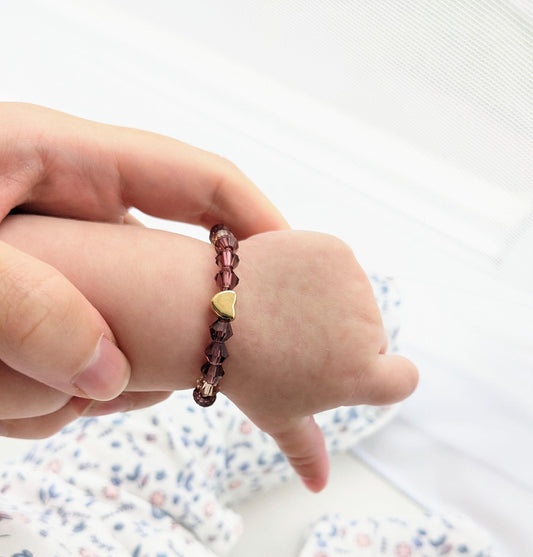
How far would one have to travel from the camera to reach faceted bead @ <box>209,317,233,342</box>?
25.5 inches

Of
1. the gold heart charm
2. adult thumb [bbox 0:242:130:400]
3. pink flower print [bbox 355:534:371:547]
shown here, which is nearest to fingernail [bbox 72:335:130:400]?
adult thumb [bbox 0:242:130:400]

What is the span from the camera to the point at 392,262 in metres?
1.26

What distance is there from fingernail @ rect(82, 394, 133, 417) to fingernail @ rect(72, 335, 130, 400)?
25 cm

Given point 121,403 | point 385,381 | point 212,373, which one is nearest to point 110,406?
point 121,403

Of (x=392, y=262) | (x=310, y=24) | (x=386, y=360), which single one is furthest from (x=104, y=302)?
(x=392, y=262)

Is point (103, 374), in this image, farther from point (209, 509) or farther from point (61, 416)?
point (209, 509)

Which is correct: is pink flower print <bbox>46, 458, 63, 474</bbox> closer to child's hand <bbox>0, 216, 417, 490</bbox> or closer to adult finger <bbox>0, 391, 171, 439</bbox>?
adult finger <bbox>0, 391, 171, 439</bbox>

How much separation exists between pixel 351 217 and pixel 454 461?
1.72 feet

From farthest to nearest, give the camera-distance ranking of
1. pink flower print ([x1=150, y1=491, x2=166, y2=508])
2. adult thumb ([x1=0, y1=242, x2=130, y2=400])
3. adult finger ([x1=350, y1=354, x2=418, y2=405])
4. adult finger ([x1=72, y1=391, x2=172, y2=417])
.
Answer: pink flower print ([x1=150, y1=491, x2=166, y2=508]), adult finger ([x1=72, y1=391, x2=172, y2=417]), adult finger ([x1=350, y1=354, x2=418, y2=405]), adult thumb ([x1=0, y1=242, x2=130, y2=400])

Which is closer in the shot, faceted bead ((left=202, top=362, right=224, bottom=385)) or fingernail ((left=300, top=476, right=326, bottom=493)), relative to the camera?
faceted bead ((left=202, top=362, right=224, bottom=385))

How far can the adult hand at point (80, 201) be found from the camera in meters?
0.53

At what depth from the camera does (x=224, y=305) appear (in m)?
0.65

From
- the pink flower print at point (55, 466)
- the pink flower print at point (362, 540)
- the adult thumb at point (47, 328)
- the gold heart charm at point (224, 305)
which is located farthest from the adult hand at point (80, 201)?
the pink flower print at point (362, 540)

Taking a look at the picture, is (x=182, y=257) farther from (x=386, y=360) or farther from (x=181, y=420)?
(x=181, y=420)
